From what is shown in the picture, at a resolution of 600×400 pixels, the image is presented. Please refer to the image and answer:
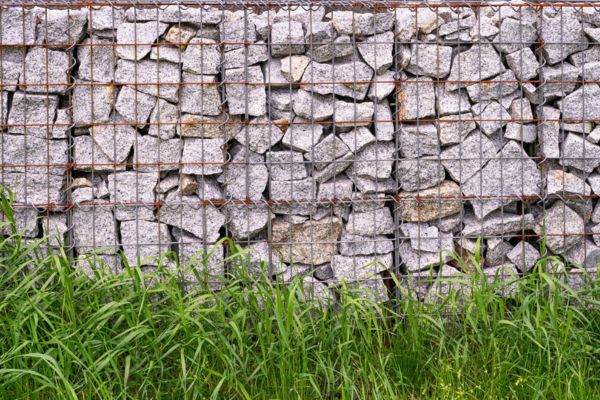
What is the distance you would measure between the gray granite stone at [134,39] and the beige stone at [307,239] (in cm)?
117

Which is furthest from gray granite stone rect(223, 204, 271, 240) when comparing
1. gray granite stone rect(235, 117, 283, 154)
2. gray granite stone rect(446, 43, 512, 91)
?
gray granite stone rect(446, 43, 512, 91)

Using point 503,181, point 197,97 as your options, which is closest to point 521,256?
point 503,181

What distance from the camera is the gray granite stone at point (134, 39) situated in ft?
12.6

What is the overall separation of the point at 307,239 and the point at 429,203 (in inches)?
27.6

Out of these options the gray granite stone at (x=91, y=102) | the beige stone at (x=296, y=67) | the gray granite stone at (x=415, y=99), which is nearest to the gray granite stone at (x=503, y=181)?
the gray granite stone at (x=415, y=99)

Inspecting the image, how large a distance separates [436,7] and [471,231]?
1252 millimetres

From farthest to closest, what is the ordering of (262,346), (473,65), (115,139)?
(473,65)
(115,139)
(262,346)

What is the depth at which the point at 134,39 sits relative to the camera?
385 cm

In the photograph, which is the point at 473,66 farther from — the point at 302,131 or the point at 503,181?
the point at 302,131

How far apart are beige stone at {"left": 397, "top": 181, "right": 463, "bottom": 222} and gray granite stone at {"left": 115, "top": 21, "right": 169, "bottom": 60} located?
1592 mm

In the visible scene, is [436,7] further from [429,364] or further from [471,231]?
[429,364]

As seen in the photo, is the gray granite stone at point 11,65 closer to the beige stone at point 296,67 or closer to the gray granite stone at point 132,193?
the gray granite stone at point 132,193

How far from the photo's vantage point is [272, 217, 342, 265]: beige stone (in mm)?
3904

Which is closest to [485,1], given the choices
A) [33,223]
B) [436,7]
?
[436,7]
